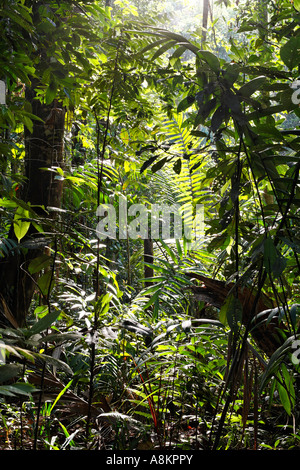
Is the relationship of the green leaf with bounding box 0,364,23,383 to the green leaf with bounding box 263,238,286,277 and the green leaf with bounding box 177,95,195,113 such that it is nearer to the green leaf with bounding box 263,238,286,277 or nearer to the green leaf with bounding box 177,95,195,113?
the green leaf with bounding box 263,238,286,277

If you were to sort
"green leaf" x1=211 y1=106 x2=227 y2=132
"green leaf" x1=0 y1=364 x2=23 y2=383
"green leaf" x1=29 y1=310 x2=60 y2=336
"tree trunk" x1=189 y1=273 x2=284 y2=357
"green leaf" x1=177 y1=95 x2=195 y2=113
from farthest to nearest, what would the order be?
"tree trunk" x1=189 y1=273 x2=284 y2=357 → "green leaf" x1=177 y1=95 x2=195 y2=113 → "green leaf" x1=211 y1=106 x2=227 y2=132 → "green leaf" x1=29 y1=310 x2=60 y2=336 → "green leaf" x1=0 y1=364 x2=23 y2=383

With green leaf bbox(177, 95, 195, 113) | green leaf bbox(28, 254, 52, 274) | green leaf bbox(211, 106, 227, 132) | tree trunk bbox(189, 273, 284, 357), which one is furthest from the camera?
tree trunk bbox(189, 273, 284, 357)

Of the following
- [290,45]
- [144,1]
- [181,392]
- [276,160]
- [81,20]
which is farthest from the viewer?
[144,1]

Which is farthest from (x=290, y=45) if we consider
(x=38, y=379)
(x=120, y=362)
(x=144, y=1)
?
(x=144, y=1)

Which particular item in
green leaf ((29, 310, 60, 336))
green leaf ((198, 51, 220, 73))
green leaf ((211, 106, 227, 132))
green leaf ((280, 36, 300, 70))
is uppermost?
green leaf ((280, 36, 300, 70))

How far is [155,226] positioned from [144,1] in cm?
628

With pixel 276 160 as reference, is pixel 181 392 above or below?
below

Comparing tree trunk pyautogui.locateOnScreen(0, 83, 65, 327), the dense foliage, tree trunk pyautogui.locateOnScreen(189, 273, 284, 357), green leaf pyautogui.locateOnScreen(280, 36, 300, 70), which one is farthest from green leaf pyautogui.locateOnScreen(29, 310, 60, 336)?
tree trunk pyautogui.locateOnScreen(0, 83, 65, 327)

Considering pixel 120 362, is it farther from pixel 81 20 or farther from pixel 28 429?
pixel 81 20

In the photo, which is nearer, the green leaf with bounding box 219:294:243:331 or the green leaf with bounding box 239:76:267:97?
the green leaf with bounding box 239:76:267:97

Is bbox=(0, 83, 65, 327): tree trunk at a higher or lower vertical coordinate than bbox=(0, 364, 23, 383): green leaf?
higher

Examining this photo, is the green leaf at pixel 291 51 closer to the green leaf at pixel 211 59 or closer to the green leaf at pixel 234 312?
the green leaf at pixel 211 59

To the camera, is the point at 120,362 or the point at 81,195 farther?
the point at 81,195
